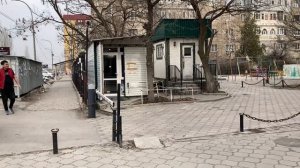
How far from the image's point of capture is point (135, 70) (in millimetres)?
18578

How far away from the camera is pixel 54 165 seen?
22.9 feet

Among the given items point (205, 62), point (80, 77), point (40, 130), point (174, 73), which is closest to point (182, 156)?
point (40, 130)

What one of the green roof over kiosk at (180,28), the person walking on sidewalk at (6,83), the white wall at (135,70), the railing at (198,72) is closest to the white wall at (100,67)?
the white wall at (135,70)

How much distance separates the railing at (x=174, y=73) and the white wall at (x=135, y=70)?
368 cm

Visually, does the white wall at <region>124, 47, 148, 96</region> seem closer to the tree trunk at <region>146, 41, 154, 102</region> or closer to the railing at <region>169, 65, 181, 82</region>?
the tree trunk at <region>146, 41, 154, 102</region>

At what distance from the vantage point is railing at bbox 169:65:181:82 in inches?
868

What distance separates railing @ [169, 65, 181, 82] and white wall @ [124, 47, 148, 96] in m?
3.68

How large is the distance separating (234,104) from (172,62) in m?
6.92

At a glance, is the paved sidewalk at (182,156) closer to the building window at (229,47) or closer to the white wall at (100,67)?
the white wall at (100,67)

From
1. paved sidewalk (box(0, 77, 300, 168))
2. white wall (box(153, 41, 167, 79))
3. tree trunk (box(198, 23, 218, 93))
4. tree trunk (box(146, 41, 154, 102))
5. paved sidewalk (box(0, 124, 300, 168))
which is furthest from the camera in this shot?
white wall (box(153, 41, 167, 79))

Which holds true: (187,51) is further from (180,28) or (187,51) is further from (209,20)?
(209,20)

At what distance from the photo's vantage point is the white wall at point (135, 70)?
18.5m

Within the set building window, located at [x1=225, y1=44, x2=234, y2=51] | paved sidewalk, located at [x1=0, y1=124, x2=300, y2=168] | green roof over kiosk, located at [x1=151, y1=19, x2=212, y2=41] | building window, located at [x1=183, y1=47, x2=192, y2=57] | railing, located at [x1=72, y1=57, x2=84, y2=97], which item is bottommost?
paved sidewalk, located at [x1=0, y1=124, x2=300, y2=168]

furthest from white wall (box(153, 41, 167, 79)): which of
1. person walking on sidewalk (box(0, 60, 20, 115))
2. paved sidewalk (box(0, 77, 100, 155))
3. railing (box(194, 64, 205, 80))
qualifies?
person walking on sidewalk (box(0, 60, 20, 115))
